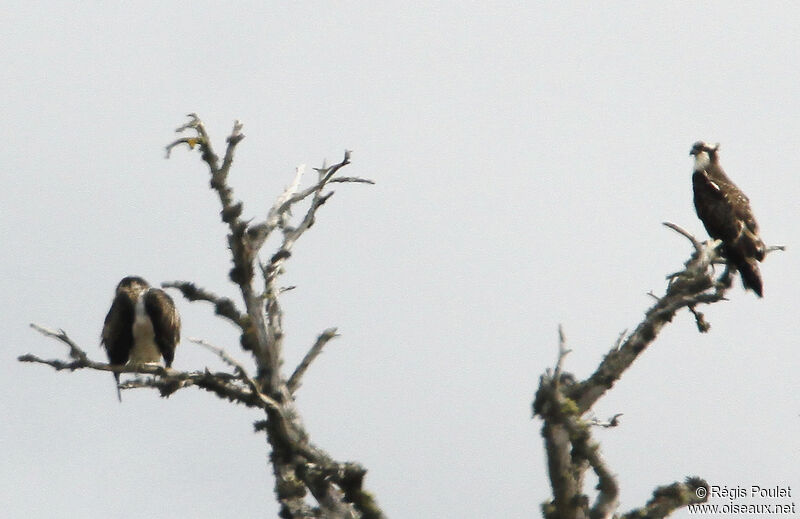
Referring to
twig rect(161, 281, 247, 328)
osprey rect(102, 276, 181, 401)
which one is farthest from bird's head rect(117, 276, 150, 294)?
twig rect(161, 281, 247, 328)

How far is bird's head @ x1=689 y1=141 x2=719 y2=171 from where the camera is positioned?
18.9m

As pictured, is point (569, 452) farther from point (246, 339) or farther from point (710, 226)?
point (710, 226)

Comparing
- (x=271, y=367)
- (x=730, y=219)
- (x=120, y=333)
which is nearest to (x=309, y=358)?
(x=271, y=367)

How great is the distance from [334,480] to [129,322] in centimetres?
535

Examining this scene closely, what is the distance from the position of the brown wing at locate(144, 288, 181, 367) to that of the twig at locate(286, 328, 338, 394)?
3.80 metres

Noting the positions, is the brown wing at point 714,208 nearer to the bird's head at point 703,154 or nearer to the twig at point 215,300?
the bird's head at point 703,154

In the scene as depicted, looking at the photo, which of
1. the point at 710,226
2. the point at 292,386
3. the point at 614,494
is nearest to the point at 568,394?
the point at 614,494

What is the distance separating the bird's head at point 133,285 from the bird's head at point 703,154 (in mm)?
7403

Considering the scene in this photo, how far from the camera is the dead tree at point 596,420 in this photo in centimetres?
920

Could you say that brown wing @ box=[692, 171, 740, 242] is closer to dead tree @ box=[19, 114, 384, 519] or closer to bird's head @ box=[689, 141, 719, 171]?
bird's head @ box=[689, 141, 719, 171]

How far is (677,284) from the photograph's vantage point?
11.8 meters

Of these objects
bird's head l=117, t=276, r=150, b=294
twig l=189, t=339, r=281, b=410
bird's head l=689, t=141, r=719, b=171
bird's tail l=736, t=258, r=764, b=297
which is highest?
bird's head l=689, t=141, r=719, b=171

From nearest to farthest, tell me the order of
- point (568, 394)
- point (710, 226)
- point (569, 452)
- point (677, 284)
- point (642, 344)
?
point (569, 452) < point (568, 394) < point (642, 344) < point (677, 284) < point (710, 226)

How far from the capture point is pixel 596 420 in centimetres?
1023
